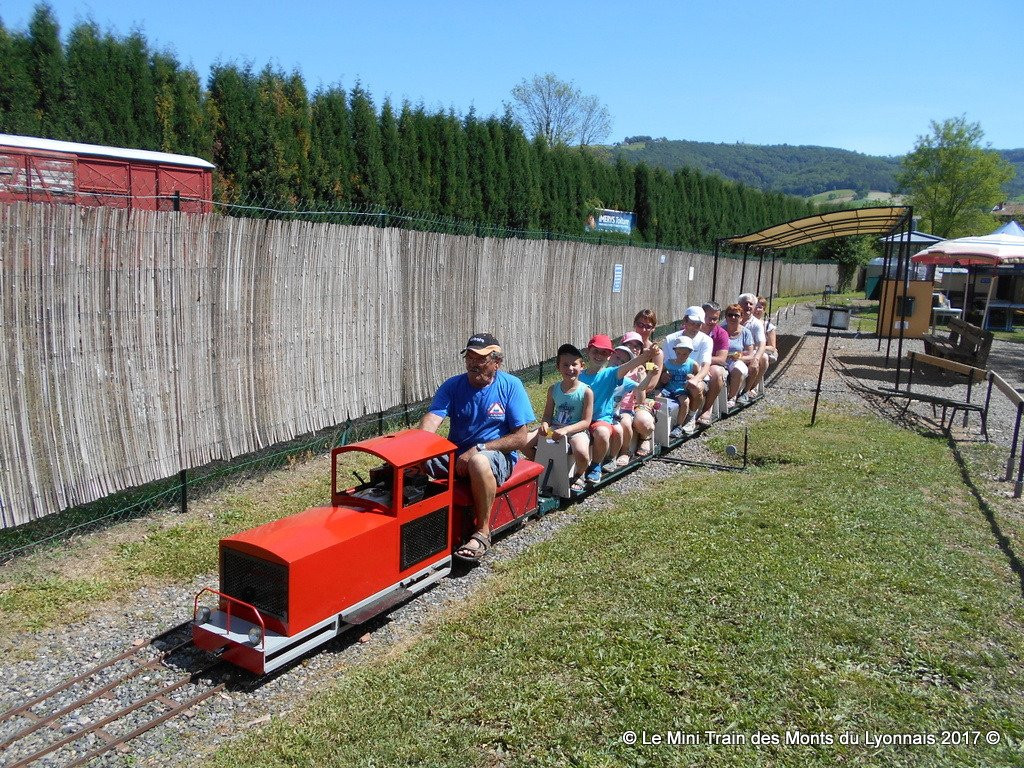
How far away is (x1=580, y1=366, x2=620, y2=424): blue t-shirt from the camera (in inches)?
304

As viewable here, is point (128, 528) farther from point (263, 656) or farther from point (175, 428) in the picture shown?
point (263, 656)

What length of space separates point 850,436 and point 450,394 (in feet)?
20.8

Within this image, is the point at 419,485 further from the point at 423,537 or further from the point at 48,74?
the point at 48,74

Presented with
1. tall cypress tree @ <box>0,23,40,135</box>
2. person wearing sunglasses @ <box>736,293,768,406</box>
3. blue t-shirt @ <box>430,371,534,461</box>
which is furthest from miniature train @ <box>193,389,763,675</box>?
tall cypress tree @ <box>0,23,40,135</box>

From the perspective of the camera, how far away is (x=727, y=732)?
3.77 meters

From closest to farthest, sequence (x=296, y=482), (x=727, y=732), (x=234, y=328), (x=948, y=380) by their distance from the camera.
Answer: (x=727, y=732) → (x=234, y=328) → (x=296, y=482) → (x=948, y=380)

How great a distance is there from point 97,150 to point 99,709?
951 centimetres

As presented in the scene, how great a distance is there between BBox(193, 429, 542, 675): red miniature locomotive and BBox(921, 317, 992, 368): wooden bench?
11779mm

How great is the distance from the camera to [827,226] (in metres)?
16.2

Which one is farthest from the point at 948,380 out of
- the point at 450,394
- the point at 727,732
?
the point at 727,732

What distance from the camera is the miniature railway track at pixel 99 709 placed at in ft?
12.5

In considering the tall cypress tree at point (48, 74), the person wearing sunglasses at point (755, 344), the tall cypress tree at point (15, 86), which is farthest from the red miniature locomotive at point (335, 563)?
the tall cypress tree at point (48, 74)

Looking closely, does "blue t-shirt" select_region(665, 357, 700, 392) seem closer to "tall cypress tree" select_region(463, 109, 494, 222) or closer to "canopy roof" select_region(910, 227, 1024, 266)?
"tall cypress tree" select_region(463, 109, 494, 222)

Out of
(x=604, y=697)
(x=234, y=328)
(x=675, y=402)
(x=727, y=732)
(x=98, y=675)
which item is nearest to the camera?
(x=727, y=732)
